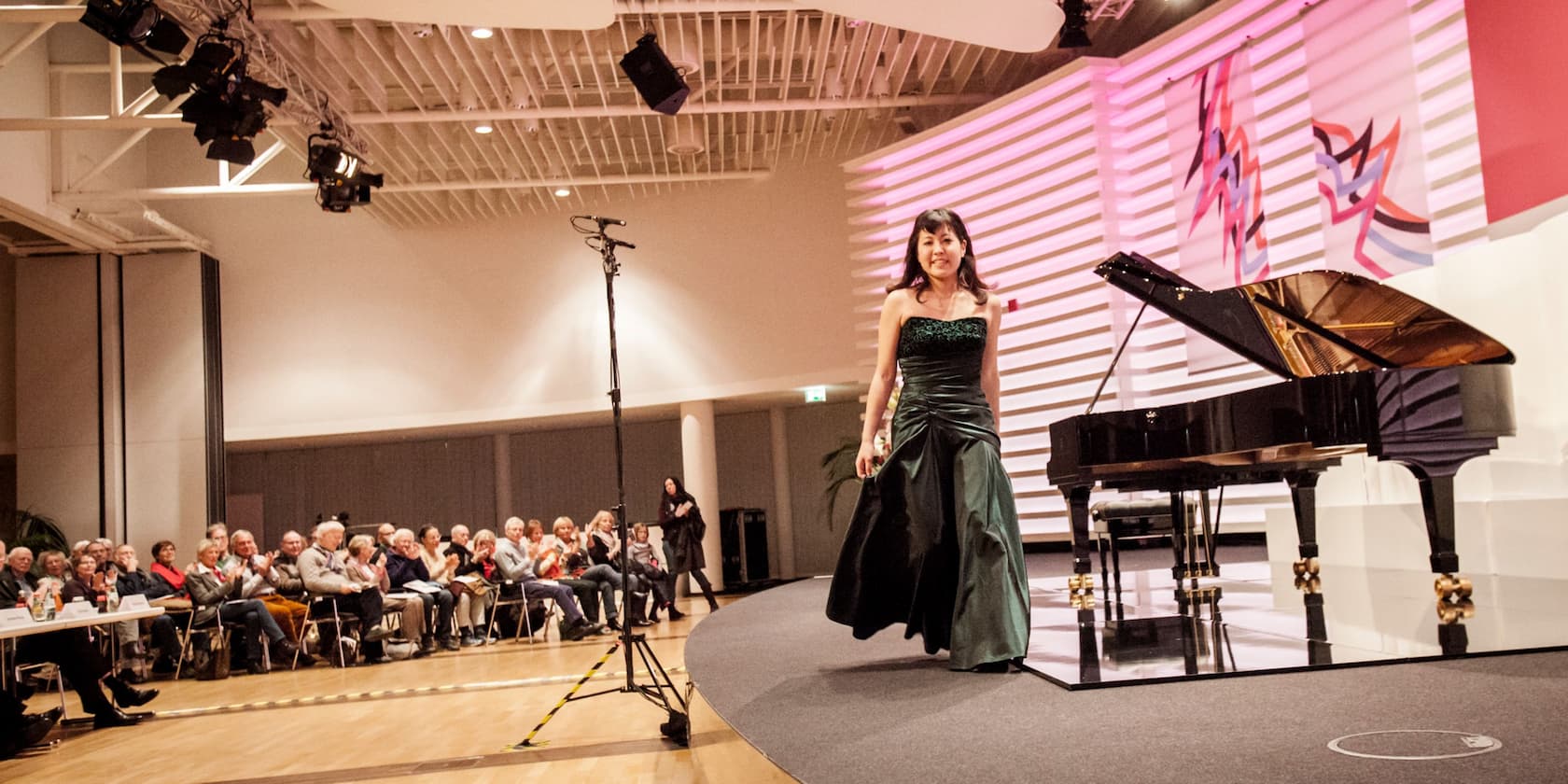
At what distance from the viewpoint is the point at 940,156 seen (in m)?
9.94

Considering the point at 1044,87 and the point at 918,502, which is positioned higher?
the point at 1044,87

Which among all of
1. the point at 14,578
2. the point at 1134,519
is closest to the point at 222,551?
the point at 14,578

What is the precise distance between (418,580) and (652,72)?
191 inches

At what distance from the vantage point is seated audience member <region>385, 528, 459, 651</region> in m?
9.62

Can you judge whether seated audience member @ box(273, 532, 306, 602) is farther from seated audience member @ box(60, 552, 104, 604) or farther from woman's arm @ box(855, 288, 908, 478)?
woman's arm @ box(855, 288, 908, 478)

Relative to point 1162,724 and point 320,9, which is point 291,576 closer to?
point 320,9

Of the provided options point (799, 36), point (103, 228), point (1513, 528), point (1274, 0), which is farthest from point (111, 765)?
point (103, 228)

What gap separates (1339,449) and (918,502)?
1579 mm

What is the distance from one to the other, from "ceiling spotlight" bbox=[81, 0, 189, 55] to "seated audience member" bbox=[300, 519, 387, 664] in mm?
3830

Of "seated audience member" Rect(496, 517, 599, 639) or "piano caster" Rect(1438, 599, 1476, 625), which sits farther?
"seated audience member" Rect(496, 517, 599, 639)

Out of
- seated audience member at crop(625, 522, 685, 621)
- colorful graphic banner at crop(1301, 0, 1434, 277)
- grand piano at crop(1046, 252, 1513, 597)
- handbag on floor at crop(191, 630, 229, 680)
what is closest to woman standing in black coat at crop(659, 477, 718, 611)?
seated audience member at crop(625, 522, 685, 621)

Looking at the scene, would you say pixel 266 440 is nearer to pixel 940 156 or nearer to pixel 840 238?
pixel 840 238

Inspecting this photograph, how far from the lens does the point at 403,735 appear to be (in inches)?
207

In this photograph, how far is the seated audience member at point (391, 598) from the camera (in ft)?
30.1
